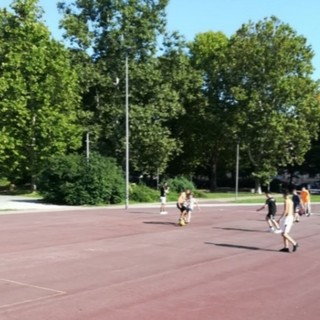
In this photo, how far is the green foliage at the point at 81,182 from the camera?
121 ft

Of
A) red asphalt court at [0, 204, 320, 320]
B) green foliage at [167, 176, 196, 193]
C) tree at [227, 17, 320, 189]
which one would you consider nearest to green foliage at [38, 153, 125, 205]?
green foliage at [167, 176, 196, 193]

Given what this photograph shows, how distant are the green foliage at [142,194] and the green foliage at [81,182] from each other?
2782 mm

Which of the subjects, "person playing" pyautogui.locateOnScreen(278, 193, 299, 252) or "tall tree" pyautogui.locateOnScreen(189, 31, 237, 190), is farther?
"tall tree" pyautogui.locateOnScreen(189, 31, 237, 190)

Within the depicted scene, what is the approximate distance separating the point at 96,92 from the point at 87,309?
45.1m

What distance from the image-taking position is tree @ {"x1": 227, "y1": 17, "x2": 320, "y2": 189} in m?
56.3

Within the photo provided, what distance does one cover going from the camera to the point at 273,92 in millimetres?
56844

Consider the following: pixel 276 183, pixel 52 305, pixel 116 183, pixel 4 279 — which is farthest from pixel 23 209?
pixel 276 183

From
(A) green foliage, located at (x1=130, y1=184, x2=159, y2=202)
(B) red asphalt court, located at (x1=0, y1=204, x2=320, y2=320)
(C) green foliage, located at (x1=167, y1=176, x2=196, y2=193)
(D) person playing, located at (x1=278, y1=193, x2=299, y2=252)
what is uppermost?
(C) green foliage, located at (x1=167, y1=176, x2=196, y2=193)

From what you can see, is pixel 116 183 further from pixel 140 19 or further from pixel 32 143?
pixel 140 19

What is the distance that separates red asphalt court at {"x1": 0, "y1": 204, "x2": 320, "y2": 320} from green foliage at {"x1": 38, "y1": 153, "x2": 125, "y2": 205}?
1668 centimetres

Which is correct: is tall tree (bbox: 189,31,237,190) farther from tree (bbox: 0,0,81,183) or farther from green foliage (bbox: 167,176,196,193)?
tree (bbox: 0,0,81,183)

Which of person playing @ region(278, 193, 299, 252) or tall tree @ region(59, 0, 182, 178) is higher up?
tall tree @ region(59, 0, 182, 178)

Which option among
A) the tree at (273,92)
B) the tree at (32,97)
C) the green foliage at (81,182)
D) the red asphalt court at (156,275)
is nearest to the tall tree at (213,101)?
the tree at (273,92)

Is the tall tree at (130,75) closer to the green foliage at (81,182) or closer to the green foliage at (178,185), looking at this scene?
the green foliage at (178,185)
